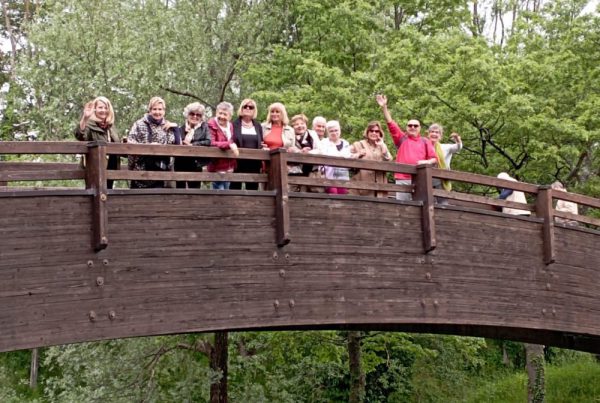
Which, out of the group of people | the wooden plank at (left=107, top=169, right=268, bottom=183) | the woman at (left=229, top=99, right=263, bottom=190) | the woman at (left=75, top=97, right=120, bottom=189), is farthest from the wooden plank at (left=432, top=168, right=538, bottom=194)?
the woman at (left=75, top=97, right=120, bottom=189)

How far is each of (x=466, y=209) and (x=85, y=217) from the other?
495cm

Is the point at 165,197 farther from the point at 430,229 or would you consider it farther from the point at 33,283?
the point at 430,229

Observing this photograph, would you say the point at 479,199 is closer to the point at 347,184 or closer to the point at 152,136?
the point at 347,184

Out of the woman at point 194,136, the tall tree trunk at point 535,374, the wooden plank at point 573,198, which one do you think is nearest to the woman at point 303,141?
the woman at point 194,136

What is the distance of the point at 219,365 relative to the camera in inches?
760

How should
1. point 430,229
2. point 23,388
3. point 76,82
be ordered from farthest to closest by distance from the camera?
point 23,388 < point 76,82 < point 430,229

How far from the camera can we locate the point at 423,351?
22000 mm

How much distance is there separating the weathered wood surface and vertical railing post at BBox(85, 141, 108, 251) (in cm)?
8

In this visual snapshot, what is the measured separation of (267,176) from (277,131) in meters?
0.66

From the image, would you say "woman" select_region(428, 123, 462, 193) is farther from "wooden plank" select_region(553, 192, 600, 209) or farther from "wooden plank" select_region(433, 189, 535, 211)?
"wooden plank" select_region(553, 192, 600, 209)

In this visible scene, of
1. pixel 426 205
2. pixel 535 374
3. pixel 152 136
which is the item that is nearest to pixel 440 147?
pixel 426 205

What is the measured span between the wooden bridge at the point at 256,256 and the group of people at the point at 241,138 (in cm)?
34

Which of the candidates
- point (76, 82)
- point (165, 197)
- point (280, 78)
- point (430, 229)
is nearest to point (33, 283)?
point (165, 197)

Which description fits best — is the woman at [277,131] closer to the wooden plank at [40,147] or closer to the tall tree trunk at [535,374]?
the wooden plank at [40,147]
